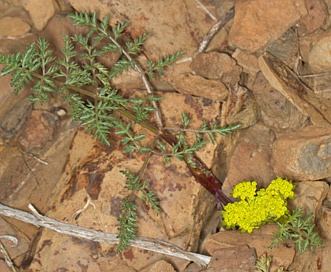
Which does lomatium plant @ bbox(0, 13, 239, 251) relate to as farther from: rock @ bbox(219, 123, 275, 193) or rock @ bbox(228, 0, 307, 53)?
rock @ bbox(228, 0, 307, 53)

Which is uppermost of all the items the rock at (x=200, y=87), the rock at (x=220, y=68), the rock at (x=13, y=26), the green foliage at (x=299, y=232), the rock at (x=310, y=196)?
the rock at (x=13, y=26)

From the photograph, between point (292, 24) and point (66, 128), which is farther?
point (66, 128)

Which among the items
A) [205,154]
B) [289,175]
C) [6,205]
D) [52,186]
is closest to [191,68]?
[205,154]

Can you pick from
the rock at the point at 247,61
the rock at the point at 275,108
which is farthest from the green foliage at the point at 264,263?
the rock at the point at 247,61

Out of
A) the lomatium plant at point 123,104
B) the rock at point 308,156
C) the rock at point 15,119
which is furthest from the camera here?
the rock at point 15,119

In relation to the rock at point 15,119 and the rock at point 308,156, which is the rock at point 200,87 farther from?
the rock at point 15,119

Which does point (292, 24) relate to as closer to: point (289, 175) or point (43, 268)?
point (289, 175)
